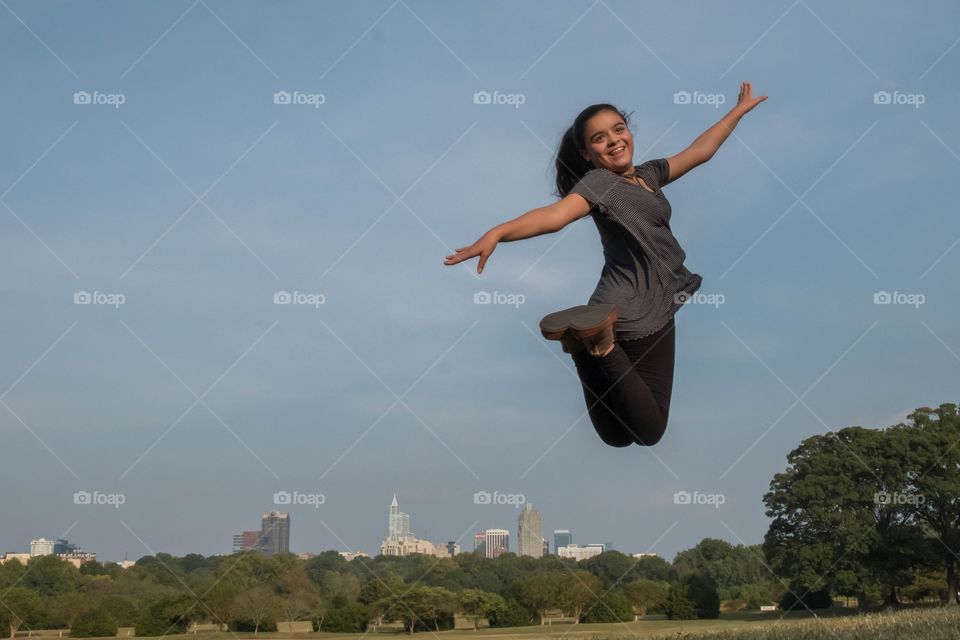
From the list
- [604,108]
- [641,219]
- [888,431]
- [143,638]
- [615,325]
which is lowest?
[143,638]

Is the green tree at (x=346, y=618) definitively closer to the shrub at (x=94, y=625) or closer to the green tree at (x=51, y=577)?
the shrub at (x=94, y=625)

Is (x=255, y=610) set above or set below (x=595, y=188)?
below

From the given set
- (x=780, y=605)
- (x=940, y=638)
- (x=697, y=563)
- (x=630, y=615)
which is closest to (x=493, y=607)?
(x=630, y=615)

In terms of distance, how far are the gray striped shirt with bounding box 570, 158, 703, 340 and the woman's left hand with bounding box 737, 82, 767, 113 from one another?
1933 mm

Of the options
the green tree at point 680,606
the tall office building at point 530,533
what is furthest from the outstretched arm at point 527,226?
the green tree at point 680,606

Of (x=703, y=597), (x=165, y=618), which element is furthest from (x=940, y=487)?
(x=165, y=618)

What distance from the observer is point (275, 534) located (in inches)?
2527

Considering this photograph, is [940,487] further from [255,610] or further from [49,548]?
[49,548]

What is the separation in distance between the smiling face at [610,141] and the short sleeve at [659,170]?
18.2 inches

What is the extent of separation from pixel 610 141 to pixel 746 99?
2.28 meters

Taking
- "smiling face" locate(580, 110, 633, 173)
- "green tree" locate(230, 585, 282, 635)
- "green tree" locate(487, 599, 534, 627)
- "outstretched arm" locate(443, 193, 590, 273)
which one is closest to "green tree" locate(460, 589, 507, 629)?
"green tree" locate(487, 599, 534, 627)

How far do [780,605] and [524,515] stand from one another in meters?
15.2

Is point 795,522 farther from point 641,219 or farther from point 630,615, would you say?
point 641,219

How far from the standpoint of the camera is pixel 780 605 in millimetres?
49188
